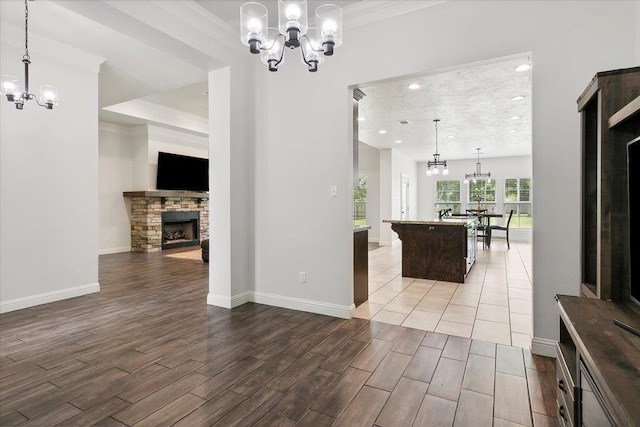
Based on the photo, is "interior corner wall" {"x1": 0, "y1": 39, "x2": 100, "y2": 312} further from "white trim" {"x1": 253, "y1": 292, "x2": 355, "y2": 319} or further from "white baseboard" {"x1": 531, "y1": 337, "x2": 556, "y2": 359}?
"white baseboard" {"x1": 531, "y1": 337, "x2": 556, "y2": 359}

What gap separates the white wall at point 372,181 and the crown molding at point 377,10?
682 cm

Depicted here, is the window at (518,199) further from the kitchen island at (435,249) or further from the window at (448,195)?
the kitchen island at (435,249)

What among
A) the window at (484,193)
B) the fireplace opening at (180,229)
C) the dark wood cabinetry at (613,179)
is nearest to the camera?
the dark wood cabinetry at (613,179)

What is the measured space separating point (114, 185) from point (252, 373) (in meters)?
7.31

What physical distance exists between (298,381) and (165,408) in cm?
78

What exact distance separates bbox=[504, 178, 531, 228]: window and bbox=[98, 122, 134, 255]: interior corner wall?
37.6ft

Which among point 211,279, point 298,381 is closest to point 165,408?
point 298,381

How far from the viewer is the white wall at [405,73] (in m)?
2.37

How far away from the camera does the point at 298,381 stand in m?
2.10

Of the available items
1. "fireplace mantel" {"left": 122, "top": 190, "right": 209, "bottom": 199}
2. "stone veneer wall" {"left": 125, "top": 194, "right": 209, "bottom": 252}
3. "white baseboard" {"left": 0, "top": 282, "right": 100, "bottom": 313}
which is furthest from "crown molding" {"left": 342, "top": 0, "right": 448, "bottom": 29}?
"stone veneer wall" {"left": 125, "top": 194, "right": 209, "bottom": 252}

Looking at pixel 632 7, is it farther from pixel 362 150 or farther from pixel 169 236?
pixel 169 236

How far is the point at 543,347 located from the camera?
2486mm

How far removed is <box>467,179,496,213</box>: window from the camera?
11227 mm

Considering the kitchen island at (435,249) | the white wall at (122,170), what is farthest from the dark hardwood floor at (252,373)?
the white wall at (122,170)
